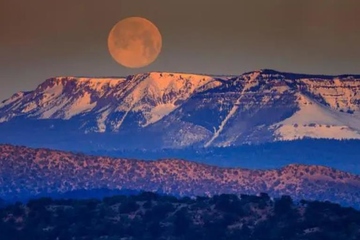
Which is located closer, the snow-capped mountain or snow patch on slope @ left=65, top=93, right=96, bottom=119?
the snow-capped mountain

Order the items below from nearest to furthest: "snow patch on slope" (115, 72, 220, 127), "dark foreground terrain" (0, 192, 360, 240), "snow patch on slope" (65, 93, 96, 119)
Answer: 1. "dark foreground terrain" (0, 192, 360, 240)
2. "snow patch on slope" (115, 72, 220, 127)
3. "snow patch on slope" (65, 93, 96, 119)

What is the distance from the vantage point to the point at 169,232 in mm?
38281

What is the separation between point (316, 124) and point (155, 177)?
10409 millimetres

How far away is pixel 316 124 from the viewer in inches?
1999

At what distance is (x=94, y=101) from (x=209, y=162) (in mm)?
9276

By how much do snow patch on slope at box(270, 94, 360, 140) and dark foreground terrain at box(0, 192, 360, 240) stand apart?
7.64 m

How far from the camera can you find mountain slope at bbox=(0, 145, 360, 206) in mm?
41469

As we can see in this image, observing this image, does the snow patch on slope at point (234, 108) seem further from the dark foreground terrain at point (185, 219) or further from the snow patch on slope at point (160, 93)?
the dark foreground terrain at point (185, 219)

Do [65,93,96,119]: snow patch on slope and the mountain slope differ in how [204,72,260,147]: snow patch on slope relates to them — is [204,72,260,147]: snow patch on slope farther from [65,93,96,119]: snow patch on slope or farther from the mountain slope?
[65,93,96,119]: snow patch on slope

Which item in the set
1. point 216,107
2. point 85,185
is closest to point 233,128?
point 216,107

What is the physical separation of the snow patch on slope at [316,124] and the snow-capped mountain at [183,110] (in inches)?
1.7

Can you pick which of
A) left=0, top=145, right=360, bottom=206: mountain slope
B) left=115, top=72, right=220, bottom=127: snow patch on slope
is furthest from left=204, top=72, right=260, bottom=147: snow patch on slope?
left=0, top=145, right=360, bottom=206: mountain slope

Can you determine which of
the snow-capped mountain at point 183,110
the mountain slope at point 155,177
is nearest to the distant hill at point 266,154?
the mountain slope at point 155,177

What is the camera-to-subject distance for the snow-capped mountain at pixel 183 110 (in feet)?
154
